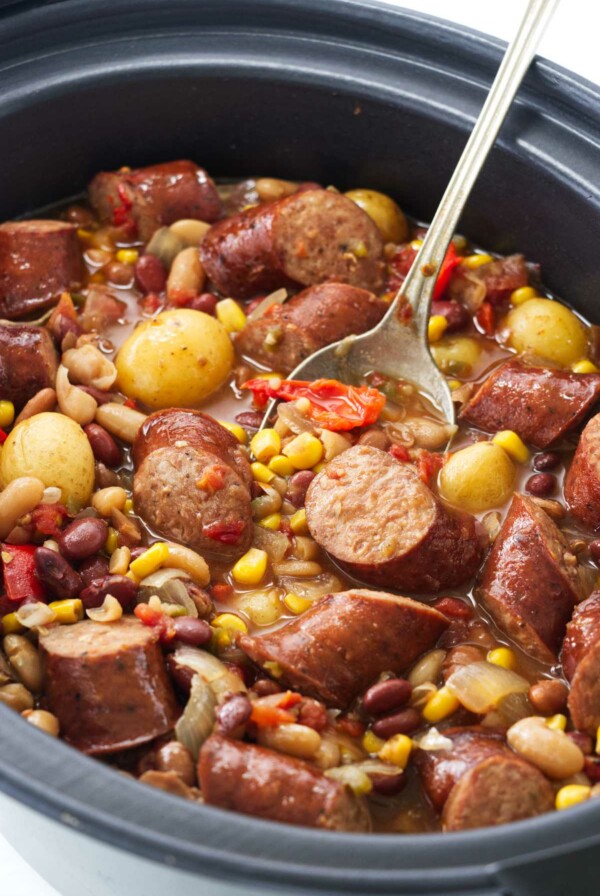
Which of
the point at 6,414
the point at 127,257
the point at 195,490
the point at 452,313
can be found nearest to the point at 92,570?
the point at 195,490

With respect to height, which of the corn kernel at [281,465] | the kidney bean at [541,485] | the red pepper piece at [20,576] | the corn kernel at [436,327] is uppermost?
the corn kernel at [436,327]

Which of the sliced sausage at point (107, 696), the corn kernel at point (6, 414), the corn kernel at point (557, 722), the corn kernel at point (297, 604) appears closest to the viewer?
the sliced sausage at point (107, 696)

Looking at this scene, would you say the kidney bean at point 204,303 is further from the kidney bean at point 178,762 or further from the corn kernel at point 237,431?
the kidney bean at point 178,762

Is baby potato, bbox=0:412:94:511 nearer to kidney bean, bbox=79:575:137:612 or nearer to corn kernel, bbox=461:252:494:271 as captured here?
kidney bean, bbox=79:575:137:612

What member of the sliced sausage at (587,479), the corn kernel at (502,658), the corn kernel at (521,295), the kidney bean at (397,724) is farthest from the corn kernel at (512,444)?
the kidney bean at (397,724)

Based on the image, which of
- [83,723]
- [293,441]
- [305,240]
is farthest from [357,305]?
[83,723]

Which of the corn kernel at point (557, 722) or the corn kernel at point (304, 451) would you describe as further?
the corn kernel at point (304, 451)

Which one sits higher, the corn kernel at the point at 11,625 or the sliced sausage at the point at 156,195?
the sliced sausage at the point at 156,195
